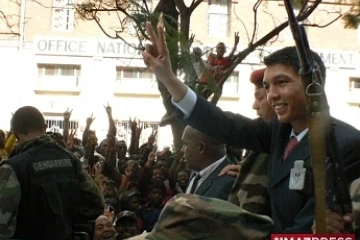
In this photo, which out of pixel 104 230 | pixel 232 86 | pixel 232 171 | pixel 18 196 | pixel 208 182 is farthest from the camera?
pixel 232 86

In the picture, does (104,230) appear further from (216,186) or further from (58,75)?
(58,75)

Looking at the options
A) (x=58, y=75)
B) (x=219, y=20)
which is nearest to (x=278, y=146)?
(x=219, y=20)

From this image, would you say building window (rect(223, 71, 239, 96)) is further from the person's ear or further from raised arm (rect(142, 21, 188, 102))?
raised arm (rect(142, 21, 188, 102))

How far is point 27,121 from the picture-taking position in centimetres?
455

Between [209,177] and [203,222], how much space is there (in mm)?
1740

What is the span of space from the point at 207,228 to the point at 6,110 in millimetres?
19034

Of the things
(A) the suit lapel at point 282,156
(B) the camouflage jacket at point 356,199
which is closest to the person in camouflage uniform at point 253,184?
(A) the suit lapel at point 282,156

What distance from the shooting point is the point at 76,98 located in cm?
2084

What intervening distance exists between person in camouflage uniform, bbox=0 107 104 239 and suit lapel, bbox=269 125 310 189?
1893 mm

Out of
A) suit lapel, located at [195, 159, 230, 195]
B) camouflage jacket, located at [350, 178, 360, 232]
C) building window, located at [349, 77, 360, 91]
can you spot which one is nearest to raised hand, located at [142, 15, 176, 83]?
camouflage jacket, located at [350, 178, 360, 232]

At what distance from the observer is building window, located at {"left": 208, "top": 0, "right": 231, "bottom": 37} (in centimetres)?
1782

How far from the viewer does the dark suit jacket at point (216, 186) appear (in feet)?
11.1

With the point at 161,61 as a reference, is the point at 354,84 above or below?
above

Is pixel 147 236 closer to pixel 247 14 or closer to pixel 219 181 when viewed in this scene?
pixel 219 181
